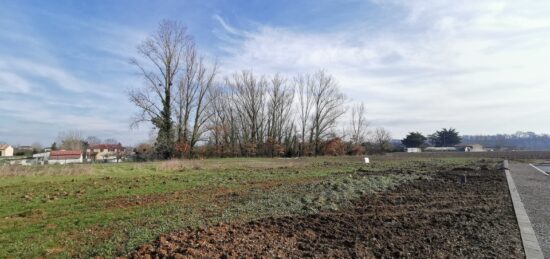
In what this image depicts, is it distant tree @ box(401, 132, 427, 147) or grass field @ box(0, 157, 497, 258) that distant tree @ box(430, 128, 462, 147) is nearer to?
distant tree @ box(401, 132, 427, 147)

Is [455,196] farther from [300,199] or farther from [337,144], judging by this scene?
[337,144]

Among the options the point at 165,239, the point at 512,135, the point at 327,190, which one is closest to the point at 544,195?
the point at 327,190

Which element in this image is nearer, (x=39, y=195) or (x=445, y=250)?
(x=445, y=250)

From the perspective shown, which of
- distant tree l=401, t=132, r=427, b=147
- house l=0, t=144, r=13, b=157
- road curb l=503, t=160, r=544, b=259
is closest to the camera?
road curb l=503, t=160, r=544, b=259

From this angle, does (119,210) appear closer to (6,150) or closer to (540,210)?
(540,210)

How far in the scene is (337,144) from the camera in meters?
66.6

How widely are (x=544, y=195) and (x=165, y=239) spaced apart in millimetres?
12180

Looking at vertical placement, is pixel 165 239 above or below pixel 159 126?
below

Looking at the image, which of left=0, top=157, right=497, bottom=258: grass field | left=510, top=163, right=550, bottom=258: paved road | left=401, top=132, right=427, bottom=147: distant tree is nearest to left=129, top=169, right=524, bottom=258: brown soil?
left=510, top=163, right=550, bottom=258: paved road

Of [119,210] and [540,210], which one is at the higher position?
[119,210]

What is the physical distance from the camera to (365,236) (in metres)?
6.47

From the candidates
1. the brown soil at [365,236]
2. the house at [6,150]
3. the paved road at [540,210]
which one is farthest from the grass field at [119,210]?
the house at [6,150]

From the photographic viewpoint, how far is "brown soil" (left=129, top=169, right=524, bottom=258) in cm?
551

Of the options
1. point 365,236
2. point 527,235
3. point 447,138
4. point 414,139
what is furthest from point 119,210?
point 447,138
